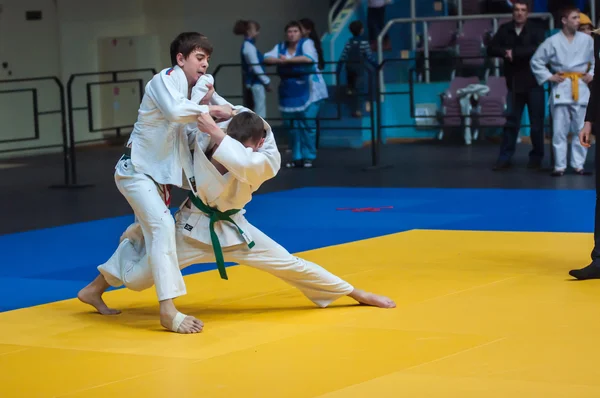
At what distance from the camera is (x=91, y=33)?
18438 millimetres

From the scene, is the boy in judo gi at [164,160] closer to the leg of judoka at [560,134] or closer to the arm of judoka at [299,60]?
the leg of judoka at [560,134]

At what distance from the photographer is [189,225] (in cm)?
584

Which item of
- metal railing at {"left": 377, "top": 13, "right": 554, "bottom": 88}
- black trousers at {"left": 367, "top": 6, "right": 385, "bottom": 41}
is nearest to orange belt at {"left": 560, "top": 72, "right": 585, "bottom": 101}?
metal railing at {"left": 377, "top": 13, "right": 554, "bottom": 88}

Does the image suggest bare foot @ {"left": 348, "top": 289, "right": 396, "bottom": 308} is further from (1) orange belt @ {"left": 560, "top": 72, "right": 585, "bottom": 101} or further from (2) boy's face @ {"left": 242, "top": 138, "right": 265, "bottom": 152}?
(1) orange belt @ {"left": 560, "top": 72, "right": 585, "bottom": 101}

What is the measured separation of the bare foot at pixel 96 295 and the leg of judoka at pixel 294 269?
74 cm

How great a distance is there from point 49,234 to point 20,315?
3.34 meters

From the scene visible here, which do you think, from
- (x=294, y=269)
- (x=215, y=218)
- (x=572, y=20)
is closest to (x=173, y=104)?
(x=215, y=218)

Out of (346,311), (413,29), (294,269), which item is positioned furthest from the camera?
(413,29)

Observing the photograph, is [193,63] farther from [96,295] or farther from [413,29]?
[413,29]

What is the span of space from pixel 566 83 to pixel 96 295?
298 inches

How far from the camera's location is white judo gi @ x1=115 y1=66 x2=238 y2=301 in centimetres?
568

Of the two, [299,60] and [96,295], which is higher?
[299,60]

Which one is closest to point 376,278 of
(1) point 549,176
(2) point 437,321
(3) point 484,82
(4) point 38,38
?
(2) point 437,321

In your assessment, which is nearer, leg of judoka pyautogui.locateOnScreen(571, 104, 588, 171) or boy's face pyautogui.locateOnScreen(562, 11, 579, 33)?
boy's face pyautogui.locateOnScreen(562, 11, 579, 33)
